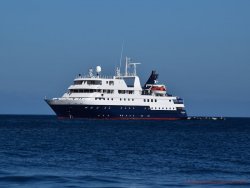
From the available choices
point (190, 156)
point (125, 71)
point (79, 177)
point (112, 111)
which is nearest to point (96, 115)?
point (112, 111)

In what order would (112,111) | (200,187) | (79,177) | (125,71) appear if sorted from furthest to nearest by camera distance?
(125,71) < (112,111) < (79,177) < (200,187)

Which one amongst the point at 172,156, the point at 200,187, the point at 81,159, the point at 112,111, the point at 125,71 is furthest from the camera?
the point at 125,71

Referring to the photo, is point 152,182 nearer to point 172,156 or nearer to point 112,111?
point 172,156

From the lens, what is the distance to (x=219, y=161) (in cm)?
4872

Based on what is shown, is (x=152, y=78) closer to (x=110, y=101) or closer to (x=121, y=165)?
(x=110, y=101)

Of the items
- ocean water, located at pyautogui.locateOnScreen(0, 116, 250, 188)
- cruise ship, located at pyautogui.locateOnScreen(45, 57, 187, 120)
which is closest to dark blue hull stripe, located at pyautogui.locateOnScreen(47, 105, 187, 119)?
cruise ship, located at pyautogui.locateOnScreen(45, 57, 187, 120)

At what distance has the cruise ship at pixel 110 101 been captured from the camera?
13538 cm

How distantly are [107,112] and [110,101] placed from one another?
242cm

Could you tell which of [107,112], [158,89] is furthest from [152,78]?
[107,112]

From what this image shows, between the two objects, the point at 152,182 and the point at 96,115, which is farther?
the point at 96,115

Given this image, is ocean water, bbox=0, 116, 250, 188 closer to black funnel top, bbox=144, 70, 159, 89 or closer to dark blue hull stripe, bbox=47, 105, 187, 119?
dark blue hull stripe, bbox=47, 105, 187, 119

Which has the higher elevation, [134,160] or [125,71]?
[125,71]

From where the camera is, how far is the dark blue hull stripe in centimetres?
13525

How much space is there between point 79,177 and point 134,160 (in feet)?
40.4
